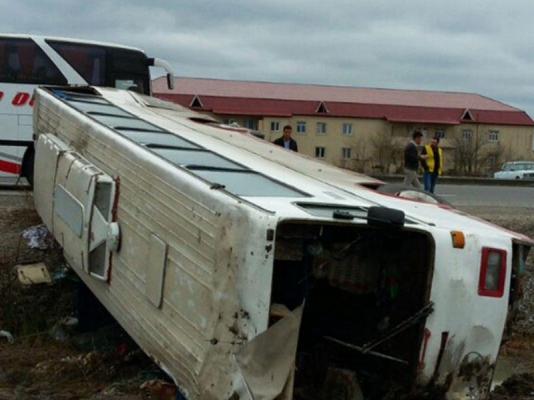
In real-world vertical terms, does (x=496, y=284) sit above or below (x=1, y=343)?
above

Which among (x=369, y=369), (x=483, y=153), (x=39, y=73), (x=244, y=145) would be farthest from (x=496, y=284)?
(x=483, y=153)

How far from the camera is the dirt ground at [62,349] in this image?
5719 mm

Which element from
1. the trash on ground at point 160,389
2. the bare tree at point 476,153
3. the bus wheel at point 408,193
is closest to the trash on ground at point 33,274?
the trash on ground at point 160,389

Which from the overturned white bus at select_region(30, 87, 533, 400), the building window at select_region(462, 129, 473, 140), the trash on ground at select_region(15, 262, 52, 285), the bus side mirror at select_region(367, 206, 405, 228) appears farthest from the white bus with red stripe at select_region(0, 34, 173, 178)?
the building window at select_region(462, 129, 473, 140)

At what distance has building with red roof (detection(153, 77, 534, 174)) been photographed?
54.7 meters

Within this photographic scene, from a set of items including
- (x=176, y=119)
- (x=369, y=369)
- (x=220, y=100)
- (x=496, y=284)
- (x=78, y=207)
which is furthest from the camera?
(x=220, y=100)

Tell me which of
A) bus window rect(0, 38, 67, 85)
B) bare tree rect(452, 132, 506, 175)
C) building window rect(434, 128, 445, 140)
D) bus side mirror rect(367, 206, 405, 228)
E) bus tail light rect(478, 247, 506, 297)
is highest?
bus window rect(0, 38, 67, 85)

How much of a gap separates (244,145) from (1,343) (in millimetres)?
2601

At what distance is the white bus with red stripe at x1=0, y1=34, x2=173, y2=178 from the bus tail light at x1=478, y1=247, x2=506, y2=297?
9388 millimetres

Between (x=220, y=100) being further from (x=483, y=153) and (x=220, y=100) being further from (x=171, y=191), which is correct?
(x=171, y=191)

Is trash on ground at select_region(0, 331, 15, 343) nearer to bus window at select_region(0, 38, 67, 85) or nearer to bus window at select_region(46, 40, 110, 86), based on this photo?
bus window at select_region(0, 38, 67, 85)

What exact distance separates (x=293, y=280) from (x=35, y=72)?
32.1 feet

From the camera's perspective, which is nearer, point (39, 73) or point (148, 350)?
point (148, 350)

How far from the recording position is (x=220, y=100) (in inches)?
2137
